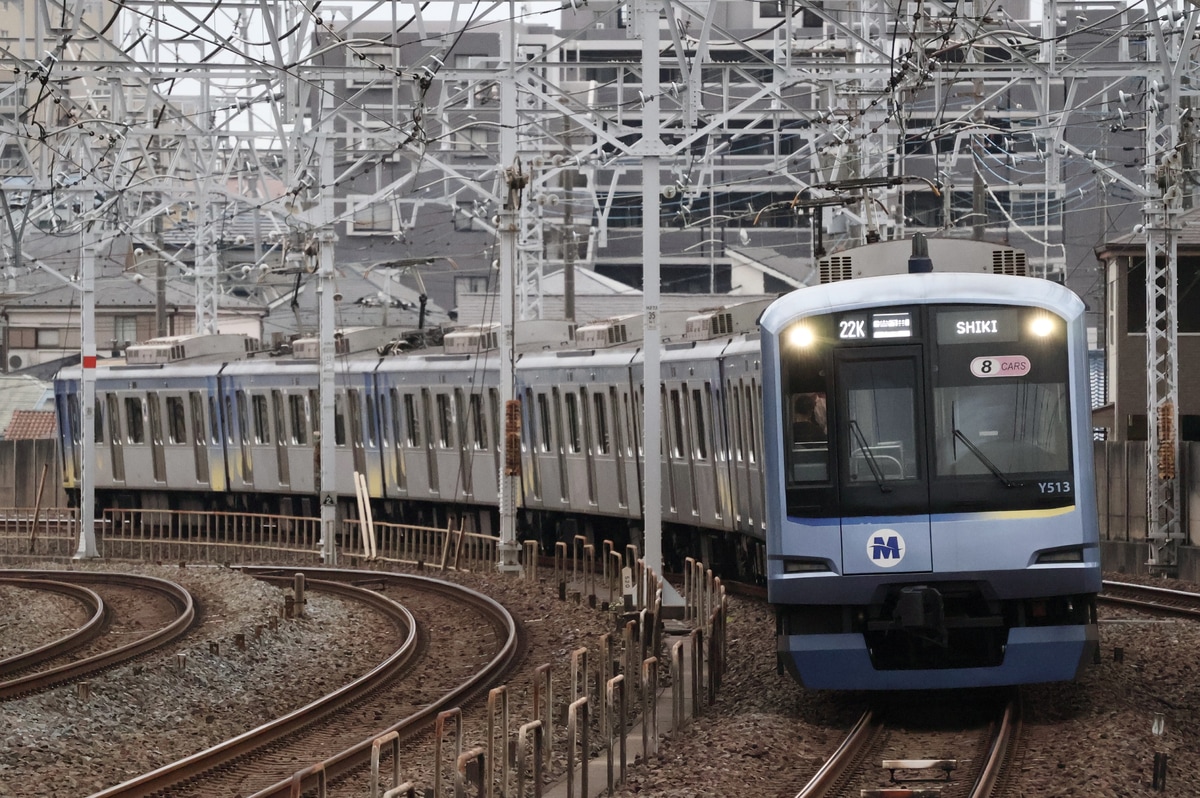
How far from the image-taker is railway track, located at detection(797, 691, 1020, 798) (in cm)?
951

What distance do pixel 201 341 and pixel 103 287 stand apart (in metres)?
26.2

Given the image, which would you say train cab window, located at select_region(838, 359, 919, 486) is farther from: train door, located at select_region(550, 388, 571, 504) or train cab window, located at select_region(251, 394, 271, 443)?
train cab window, located at select_region(251, 394, 271, 443)

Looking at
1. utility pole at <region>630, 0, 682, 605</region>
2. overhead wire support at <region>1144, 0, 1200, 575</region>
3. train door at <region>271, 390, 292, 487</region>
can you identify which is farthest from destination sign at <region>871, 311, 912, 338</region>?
train door at <region>271, 390, 292, 487</region>

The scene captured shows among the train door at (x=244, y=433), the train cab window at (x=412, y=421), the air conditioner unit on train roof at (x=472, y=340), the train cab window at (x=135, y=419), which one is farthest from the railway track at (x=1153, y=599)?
the train cab window at (x=135, y=419)

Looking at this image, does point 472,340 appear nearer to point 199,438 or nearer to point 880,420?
point 199,438

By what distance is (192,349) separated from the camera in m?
33.9

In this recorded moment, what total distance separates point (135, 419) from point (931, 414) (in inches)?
990

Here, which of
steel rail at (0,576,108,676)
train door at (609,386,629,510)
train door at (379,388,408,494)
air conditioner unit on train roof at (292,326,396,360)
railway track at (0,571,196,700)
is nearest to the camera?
railway track at (0,571,196,700)

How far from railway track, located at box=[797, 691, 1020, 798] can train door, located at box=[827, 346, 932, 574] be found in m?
0.95

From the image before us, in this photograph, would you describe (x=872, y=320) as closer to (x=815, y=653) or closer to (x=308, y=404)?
(x=815, y=653)

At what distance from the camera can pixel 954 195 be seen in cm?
5984

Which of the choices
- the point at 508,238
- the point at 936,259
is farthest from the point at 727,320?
the point at 936,259

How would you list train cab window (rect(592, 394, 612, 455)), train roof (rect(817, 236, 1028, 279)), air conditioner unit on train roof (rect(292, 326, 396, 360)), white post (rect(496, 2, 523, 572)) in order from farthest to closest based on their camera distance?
1. air conditioner unit on train roof (rect(292, 326, 396, 360))
2. train cab window (rect(592, 394, 612, 455))
3. white post (rect(496, 2, 523, 572))
4. train roof (rect(817, 236, 1028, 279))

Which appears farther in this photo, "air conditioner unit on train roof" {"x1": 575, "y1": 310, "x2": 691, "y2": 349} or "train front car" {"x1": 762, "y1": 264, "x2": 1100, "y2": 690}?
"air conditioner unit on train roof" {"x1": 575, "y1": 310, "x2": 691, "y2": 349}
